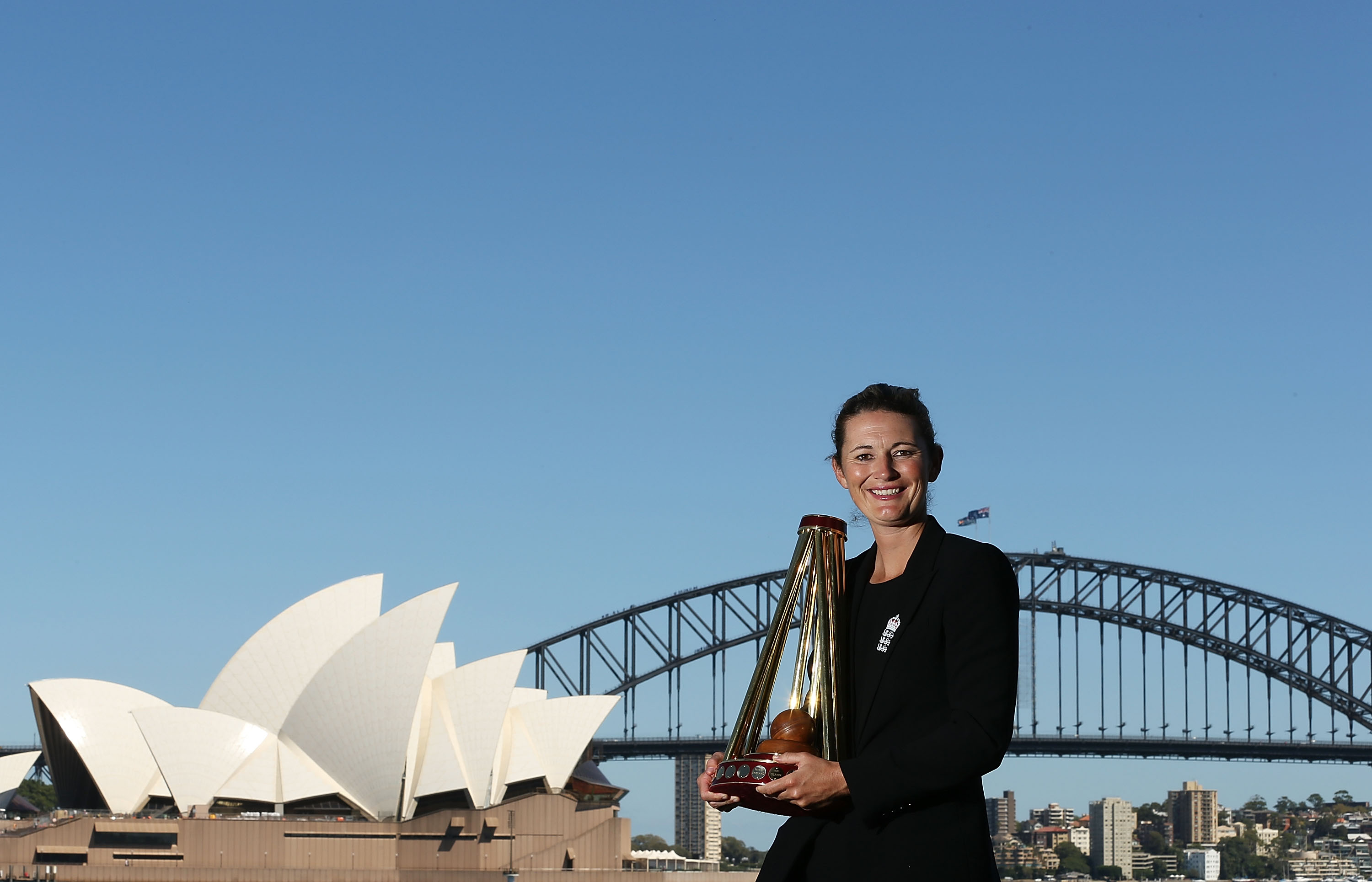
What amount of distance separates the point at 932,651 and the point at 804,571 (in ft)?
1.11

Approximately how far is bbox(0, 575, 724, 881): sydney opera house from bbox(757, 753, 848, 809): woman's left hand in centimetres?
4789

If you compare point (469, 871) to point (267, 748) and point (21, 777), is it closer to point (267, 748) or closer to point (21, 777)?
point (267, 748)

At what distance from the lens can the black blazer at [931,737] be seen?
3.16 metres

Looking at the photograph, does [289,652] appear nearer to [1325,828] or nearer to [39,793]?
[39,793]

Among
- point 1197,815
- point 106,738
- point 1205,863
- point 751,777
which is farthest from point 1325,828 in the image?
point 751,777

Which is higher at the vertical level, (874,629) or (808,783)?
(874,629)

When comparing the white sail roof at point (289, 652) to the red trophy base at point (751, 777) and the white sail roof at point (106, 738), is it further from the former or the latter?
the red trophy base at point (751, 777)

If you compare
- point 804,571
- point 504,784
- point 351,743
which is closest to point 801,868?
point 804,571

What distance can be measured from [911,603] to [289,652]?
172ft

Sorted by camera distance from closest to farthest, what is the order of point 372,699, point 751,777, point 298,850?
point 751,777, point 372,699, point 298,850

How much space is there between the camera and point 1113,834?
151250 mm

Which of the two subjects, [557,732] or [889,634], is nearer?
[889,634]

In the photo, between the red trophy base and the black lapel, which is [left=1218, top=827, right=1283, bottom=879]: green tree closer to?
the black lapel

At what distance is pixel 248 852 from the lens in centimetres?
5053
